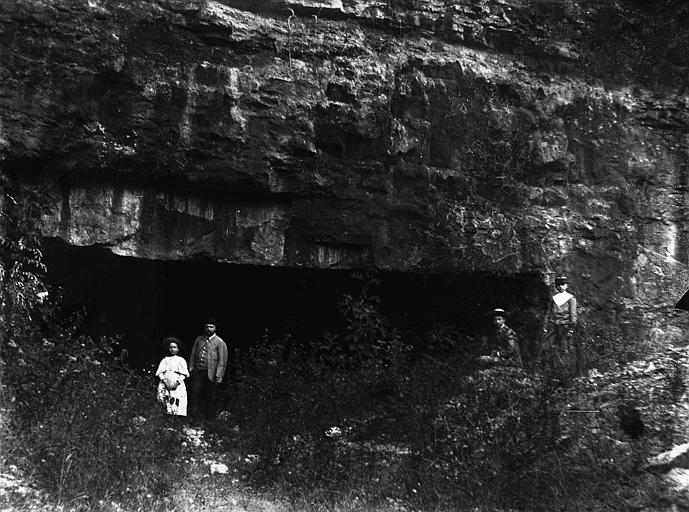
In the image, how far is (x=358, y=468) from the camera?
7.55 m

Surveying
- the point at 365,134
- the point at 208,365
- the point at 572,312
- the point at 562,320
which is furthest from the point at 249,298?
the point at 572,312

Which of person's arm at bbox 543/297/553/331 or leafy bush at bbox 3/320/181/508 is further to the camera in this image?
person's arm at bbox 543/297/553/331

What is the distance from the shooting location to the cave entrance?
1119 cm

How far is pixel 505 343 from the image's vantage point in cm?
966

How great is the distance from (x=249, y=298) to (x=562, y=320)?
4.49 metres

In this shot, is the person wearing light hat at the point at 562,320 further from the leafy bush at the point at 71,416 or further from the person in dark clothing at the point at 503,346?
the leafy bush at the point at 71,416

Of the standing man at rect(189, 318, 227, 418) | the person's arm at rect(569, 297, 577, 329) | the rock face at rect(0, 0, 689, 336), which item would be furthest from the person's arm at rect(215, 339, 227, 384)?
the person's arm at rect(569, 297, 577, 329)

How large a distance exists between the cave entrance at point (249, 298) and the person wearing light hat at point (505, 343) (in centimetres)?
Answer: 93

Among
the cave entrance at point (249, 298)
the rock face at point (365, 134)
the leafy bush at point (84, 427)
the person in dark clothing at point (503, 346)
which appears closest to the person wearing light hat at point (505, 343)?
the person in dark clothing at point (503, 346)

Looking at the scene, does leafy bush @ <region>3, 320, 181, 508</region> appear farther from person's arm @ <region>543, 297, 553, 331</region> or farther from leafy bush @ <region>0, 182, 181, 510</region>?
person's arm @ <region>543, 297, 553, 331</region>

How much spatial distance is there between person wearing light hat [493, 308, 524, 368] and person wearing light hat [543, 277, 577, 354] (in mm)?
463

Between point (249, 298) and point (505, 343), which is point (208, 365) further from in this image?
point (505, 343)

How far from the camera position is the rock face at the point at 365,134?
378 inches

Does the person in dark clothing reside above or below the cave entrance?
below
